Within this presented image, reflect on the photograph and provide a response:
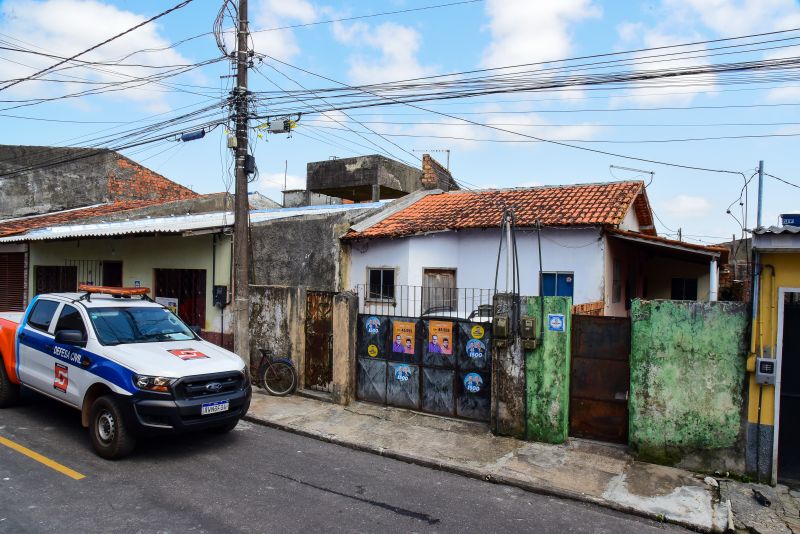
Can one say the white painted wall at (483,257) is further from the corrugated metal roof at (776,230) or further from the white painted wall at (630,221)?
the corrugated metal roof at (776,230)

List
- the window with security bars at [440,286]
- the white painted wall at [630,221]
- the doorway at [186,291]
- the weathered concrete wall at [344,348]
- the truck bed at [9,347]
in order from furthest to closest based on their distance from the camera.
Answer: the white painted wall at [630,221] → the doorway at [186,291] → the window with security bars at [440,286] → the weathered concrete wall at [344,348] → the truck bed at [9,347]

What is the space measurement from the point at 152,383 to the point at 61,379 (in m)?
1.90

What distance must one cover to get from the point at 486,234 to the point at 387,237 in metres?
2.39

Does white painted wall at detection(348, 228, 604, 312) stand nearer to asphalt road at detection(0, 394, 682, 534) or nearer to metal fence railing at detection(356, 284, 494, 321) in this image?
metal fence railing at detection(356, 284, 494, 321)

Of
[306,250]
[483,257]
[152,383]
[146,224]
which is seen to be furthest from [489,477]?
[146,224]

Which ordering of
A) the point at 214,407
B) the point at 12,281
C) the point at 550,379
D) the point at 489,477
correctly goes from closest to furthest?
the point at 489,477, the point at 214,407, the point at 550,379, the point at 12,281

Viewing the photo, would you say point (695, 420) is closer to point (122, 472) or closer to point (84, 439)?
point (122, 472)

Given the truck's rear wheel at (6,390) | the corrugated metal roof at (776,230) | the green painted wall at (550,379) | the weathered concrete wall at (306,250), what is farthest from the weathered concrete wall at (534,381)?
the truck's rear wheel at (6,390)

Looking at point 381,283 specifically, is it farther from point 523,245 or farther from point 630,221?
point 630,221

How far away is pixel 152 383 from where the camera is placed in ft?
19.7

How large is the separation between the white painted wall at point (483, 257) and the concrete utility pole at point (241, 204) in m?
3.24

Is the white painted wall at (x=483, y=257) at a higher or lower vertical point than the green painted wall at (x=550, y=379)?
higher

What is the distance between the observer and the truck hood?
6139 mm

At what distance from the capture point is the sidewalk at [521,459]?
5586mm
